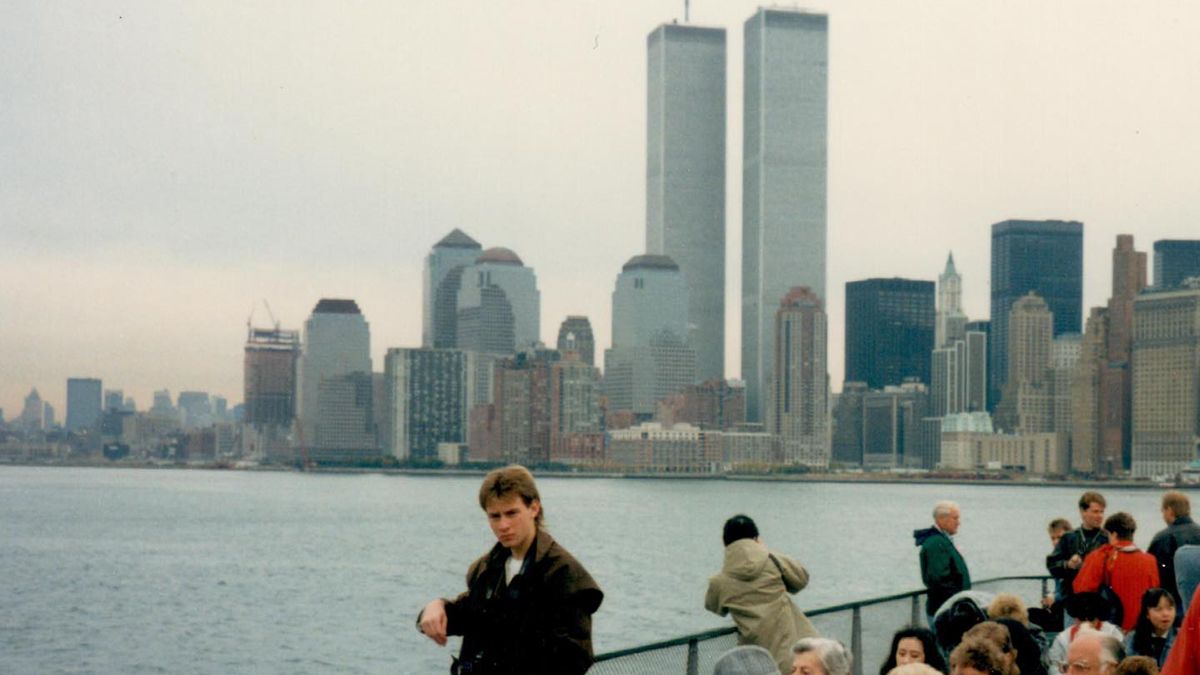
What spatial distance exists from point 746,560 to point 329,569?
196 feet

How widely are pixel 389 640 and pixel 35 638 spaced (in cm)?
968

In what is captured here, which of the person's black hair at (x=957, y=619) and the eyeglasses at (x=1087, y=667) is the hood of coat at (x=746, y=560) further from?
the eyeglasses at (x=1087, y=667)

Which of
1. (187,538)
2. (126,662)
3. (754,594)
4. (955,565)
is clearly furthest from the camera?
(187,538)

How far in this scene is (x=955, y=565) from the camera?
1120 cm

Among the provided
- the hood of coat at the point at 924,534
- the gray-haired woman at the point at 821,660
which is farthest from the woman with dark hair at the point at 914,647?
the hood of coat at the point at 924,534

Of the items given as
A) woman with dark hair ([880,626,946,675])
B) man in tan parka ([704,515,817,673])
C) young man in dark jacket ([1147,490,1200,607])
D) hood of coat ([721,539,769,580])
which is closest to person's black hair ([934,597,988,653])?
woman with dark hair ([880,626,946,675])

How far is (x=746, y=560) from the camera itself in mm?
9164

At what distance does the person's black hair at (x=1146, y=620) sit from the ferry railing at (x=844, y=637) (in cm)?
193

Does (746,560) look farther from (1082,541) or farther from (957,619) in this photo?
(1082,541)

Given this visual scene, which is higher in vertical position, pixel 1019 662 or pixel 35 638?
pixel 1019 662

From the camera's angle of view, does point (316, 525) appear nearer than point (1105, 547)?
No

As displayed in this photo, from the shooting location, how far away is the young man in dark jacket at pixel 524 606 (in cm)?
523

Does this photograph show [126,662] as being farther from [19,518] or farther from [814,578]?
[19,518]

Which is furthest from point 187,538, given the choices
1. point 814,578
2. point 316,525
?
point 814,578
